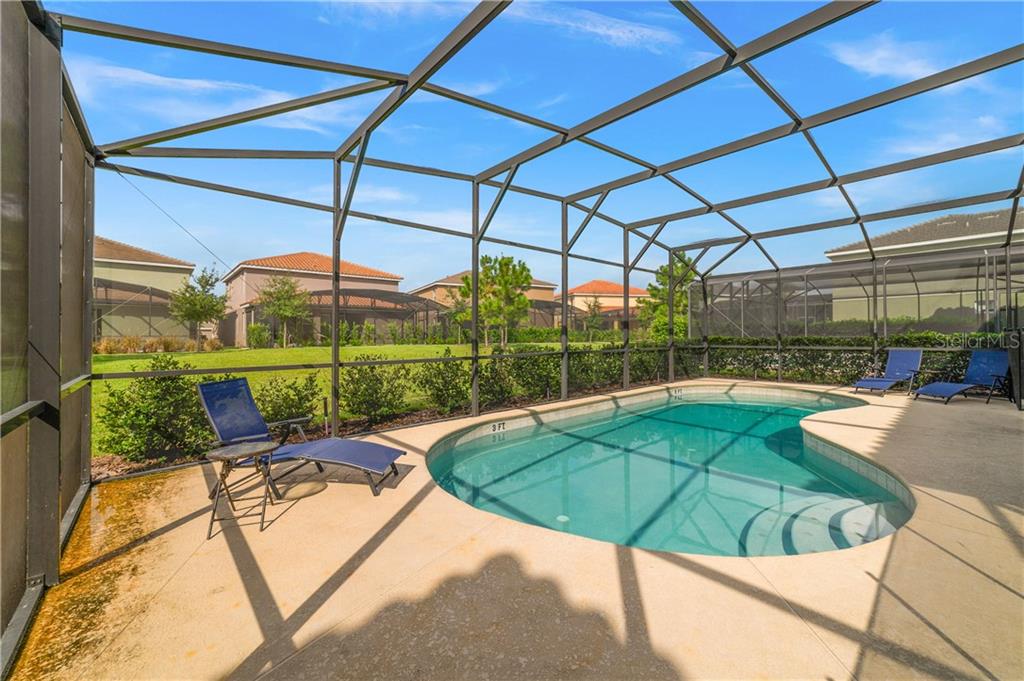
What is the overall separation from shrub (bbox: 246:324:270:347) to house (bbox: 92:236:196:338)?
5.45 ft

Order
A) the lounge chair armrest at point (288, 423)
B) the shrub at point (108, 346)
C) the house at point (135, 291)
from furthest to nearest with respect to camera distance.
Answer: the house at point (135, 291), the shrub at point (108, 346), the lounge chair armrest at point (288, 423)

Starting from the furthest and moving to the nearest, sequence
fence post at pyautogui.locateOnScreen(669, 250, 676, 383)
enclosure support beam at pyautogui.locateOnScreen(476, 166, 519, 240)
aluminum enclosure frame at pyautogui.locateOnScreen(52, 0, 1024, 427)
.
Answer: fence post at pyautogui.locateOnScreen(669, 250, 676, 383)
enclosure support beam at pyautogui.locateOnScreen(476, 166, 519, 240)
aluminum enclosure frame at pyautogui.locateOnScreen(52, 0, 1024, 427)

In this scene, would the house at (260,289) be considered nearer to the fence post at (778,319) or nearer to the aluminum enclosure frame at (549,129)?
the aluminum enclosure frame at (549,129)

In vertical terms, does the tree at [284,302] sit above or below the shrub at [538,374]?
above

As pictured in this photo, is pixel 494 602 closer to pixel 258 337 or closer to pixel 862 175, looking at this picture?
pixel 258 337

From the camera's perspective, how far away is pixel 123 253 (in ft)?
23.1

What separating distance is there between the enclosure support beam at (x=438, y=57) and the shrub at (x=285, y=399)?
361 centimetres

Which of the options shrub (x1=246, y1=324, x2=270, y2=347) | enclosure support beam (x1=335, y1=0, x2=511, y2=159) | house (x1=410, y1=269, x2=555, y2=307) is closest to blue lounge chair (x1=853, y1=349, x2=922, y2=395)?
enclosure support beam (x1=335, y1=0, x2=511, y2=159)

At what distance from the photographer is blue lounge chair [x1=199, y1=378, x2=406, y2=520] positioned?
387 centimetres

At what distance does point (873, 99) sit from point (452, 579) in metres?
7.08

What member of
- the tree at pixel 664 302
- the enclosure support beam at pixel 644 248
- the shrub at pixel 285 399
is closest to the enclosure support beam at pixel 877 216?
the tree at pixel 664 302

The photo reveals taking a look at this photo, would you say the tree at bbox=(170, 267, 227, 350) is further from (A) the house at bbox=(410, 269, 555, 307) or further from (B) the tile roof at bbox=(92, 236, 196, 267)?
(A) the house at bbox=(410, 269, 555, 307)

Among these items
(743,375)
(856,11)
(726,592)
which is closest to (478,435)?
(726,592)

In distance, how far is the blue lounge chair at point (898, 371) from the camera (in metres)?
9.80
